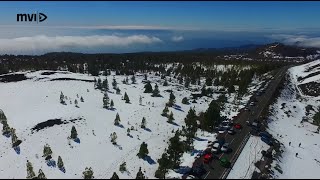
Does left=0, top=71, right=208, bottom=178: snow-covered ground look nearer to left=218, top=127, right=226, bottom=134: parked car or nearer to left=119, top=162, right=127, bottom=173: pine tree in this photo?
left=119, top=162, right=127, bottom=173: pine tree

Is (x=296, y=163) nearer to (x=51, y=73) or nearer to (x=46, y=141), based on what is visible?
(x=46, y=141)

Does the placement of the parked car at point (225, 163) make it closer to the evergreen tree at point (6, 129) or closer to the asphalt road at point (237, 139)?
the asphalt road at point (237, 139)

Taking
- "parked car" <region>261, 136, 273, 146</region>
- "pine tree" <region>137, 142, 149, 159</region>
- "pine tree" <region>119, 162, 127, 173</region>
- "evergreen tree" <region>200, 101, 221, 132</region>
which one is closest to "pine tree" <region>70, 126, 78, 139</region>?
"pine tree" <region>137, 142, 149, 159</region>

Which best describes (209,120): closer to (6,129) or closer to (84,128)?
(84,128)

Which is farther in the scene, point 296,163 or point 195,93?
point 195,93

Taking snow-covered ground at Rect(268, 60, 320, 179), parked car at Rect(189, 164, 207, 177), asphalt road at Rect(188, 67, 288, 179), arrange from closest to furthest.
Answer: parked car at Rect(189, 164, 207, 177)
asphalt road at Rect(188, 67, 288, 179)
snow-covered ground at Rect(268, 60, 320, 179)

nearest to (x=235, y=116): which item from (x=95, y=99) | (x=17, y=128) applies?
(x=95, y=99)

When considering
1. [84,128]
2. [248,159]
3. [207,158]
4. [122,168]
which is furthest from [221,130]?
[84,128]
